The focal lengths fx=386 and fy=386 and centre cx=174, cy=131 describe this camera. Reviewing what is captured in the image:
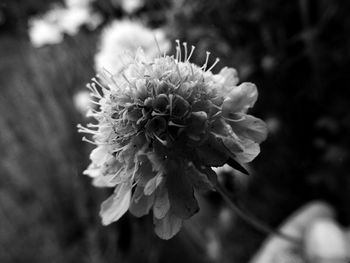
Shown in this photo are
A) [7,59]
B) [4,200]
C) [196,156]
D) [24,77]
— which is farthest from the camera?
[7,59]

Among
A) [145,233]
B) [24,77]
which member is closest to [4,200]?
[24,77]

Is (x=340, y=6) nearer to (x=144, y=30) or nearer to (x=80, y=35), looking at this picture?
(x=144, y=30)

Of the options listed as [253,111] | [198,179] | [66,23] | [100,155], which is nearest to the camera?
[198,179]

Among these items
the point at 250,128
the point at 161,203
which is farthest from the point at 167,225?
the point at 250,128

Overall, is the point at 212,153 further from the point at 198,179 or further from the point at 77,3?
the point at 77,3

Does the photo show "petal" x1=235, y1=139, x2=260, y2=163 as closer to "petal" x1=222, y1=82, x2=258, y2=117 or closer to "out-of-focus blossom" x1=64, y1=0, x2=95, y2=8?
"petal" x1=222, y1=82, x2=258, y2=117

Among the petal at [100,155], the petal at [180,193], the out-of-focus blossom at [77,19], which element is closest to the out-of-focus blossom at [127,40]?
the out-of-focus blossom at [77,19]
